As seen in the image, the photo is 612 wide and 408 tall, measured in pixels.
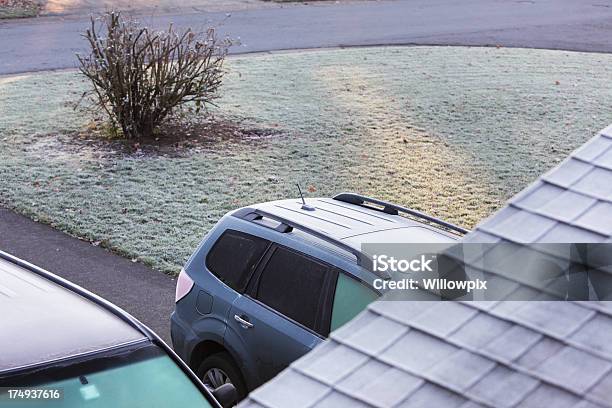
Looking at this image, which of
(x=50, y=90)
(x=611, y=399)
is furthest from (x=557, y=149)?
(x=611, y=399)

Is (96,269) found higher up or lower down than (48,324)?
lower down

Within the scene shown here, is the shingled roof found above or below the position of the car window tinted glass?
above

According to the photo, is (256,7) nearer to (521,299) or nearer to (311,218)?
(311,218)

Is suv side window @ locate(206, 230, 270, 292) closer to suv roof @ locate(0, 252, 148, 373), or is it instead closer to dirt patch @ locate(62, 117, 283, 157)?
suv roof @ locate(0, 252, 148, 373)

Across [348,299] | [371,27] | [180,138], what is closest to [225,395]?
[348,299]

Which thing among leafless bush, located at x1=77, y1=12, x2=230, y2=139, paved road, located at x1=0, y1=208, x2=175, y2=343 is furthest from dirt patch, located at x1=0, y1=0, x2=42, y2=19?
paved road, located at x1=0, y1=208, x2=175, y2=343

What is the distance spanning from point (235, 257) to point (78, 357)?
277cm

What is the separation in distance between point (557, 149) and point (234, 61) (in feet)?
27.7

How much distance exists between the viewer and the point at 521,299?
380cm

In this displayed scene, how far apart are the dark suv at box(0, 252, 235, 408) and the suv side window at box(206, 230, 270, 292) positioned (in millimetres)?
1829

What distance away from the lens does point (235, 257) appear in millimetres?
8055

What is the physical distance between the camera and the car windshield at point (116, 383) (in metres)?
5.19

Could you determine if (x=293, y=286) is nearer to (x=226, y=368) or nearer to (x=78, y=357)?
(x=226, y=368)

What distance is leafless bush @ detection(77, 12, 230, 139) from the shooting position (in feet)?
48.1
